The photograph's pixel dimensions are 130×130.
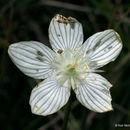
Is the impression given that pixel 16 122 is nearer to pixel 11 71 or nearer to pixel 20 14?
pixel 11 71

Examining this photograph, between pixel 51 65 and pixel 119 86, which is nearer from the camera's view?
pixel 51 65

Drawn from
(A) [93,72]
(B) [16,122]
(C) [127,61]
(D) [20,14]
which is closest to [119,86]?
(C) [127,61]

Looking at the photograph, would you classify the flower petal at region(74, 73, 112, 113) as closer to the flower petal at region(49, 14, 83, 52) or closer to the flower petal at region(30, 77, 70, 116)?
the flower petal at region(30, 77, 70, 116)

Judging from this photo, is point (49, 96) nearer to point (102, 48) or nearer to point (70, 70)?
point (70, 70)

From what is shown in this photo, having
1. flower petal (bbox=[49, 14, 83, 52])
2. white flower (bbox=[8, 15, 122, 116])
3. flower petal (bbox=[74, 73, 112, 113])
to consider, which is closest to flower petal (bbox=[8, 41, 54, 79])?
white flower (bbox=[8, 15, 122, 116])

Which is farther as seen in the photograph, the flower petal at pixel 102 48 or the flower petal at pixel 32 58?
the flower petal at pixel 102 48

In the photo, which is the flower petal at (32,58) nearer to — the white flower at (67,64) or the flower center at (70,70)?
the white flower at (67,64)

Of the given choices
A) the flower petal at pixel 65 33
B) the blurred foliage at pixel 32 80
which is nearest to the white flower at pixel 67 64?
the flower petal at pixel 65 33
